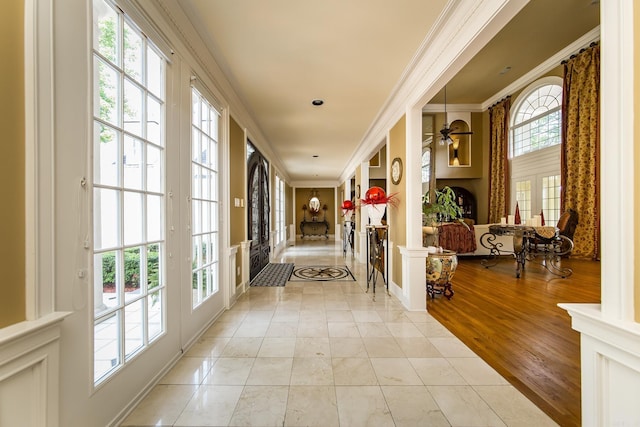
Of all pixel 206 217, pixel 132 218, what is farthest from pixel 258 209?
pixel 132 218

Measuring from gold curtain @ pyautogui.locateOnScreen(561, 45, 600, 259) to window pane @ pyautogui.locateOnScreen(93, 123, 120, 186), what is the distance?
7.73 meters

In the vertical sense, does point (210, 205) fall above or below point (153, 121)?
below

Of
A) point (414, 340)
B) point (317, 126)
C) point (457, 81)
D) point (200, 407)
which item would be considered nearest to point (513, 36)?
point (457, 81)

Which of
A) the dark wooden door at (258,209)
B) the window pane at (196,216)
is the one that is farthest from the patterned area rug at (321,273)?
the window pane at (196,216)

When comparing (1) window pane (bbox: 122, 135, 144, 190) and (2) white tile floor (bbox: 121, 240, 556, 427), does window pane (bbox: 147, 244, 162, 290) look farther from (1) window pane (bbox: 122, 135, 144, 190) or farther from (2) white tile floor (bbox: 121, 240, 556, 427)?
(2) white tile floor (bbox: 121, 240, 556, 427)

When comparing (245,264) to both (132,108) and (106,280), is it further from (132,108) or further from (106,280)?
(132,108)

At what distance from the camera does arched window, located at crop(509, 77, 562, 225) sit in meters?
6.71

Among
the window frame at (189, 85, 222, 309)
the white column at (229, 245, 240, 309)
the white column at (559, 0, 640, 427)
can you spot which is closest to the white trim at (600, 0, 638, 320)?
the white column at (559, 0, 640, 427)

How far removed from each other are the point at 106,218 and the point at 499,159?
A: 378 inches

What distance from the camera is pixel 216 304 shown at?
3029 millimetres

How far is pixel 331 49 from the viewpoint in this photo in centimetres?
263

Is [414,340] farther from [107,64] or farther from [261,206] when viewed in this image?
[261,206]

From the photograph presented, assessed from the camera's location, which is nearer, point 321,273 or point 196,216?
point 196,216

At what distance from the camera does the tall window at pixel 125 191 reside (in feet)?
4.62
